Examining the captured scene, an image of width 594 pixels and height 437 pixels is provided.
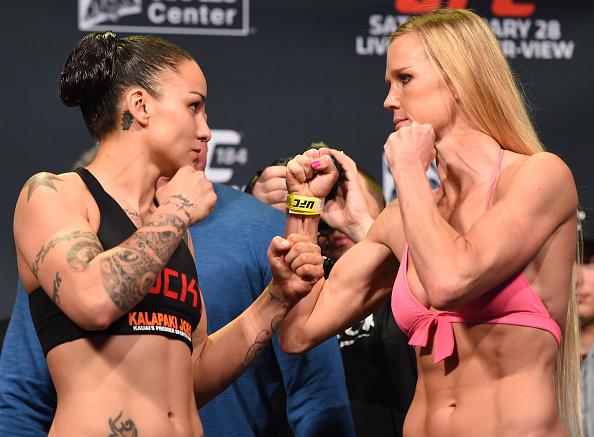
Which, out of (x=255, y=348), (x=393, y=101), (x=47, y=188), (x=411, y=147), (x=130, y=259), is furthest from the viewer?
(x=255, y=348)

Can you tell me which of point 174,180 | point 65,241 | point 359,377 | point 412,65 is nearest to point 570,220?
point 412,65

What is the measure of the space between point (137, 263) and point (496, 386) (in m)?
0.69

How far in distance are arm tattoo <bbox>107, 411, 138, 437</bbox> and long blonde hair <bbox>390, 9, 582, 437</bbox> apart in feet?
2.70

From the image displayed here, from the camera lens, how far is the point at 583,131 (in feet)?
12.3

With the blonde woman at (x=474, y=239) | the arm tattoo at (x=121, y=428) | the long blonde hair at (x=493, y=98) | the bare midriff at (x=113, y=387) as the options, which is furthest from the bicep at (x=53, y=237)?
the long blonde hair at (x=493, y=98)

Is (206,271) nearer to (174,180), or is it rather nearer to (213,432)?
(213,432)

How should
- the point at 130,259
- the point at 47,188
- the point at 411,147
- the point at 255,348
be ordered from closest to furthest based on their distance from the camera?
the point at 130,259 → the point at 47,188 → the point at 411,147 → the point at 255,348

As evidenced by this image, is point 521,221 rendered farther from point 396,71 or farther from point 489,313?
point 396,71

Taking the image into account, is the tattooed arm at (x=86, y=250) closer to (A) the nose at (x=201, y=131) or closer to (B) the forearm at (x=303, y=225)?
(A) the nose at (x=201, y=131)

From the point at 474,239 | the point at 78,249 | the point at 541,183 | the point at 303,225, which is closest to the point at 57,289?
the point at 78,249

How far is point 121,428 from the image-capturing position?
1.88 m

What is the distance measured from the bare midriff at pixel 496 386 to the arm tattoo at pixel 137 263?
23.0 inches

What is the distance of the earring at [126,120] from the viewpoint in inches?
81.7

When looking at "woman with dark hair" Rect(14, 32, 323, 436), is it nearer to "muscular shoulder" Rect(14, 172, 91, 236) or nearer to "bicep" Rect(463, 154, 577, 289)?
"muscular shoulder" Rect(14, 172, 91, 236)
